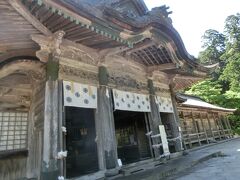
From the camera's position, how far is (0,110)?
5.90 metres

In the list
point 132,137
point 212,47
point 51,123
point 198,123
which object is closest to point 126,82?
point 51,123

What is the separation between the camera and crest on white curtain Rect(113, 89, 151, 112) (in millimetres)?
7340

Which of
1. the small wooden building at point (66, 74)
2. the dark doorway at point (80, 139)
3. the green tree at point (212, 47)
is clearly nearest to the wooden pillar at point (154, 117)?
the small wooden building at point (66, 74)

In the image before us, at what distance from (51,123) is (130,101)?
3392mm

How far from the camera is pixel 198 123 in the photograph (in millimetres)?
18828

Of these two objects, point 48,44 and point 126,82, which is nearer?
point 48,44

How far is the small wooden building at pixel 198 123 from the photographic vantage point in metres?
15.5

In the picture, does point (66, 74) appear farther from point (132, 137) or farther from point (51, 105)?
point (132, 137)

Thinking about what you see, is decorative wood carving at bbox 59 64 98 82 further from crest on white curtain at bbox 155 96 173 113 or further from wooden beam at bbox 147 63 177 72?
crest on white curtain at bbox 155 96 173 113

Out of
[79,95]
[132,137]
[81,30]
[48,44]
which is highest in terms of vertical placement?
[81,30]

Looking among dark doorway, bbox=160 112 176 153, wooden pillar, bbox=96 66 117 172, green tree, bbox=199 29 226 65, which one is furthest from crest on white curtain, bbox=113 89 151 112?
green tree, bbox=199 29 226 65

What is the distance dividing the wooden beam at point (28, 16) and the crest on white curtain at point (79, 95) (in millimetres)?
1446

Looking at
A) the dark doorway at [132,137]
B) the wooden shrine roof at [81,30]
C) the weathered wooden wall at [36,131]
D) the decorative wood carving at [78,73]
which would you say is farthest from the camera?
the dark doorway at [132,137]

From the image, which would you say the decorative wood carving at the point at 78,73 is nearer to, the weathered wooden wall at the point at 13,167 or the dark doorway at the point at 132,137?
the weathered wooden wall at the point at 13,167
